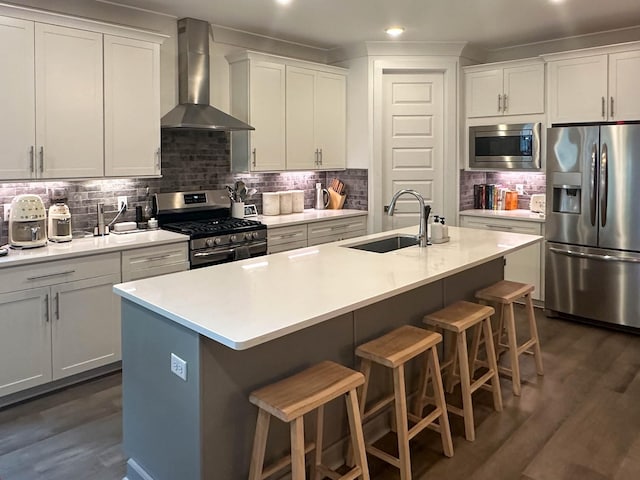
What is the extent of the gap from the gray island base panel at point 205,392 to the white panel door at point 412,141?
10.1 feet

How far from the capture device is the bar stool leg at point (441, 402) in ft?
8.80

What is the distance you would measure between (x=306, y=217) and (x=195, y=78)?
1.59 metres

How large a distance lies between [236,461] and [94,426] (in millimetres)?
1241

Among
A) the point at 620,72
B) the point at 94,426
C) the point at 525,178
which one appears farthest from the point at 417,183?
the point at 94,426

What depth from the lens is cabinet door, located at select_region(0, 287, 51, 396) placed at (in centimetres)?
317

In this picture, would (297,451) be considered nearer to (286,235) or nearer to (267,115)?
(286,235)

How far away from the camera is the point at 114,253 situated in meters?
3.60

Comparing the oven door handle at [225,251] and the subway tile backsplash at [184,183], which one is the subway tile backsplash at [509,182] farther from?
the oven door handle at [225,251]

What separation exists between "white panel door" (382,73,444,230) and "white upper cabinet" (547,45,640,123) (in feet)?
3.72

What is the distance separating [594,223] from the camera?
4605mm

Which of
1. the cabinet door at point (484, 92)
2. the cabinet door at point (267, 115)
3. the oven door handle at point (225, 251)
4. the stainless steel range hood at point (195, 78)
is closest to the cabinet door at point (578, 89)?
the cabinet door at point (484, 92)

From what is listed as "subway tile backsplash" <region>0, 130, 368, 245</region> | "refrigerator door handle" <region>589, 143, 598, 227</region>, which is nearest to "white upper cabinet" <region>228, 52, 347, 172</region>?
"subway tile backsplash" <region>0, 130, 368, 245</region>

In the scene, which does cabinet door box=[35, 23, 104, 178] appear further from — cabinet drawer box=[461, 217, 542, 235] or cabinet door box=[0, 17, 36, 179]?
cabinet drawer box=[461, 217, 542, 235]

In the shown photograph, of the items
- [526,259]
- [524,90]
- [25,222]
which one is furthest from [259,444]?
[524,90]
